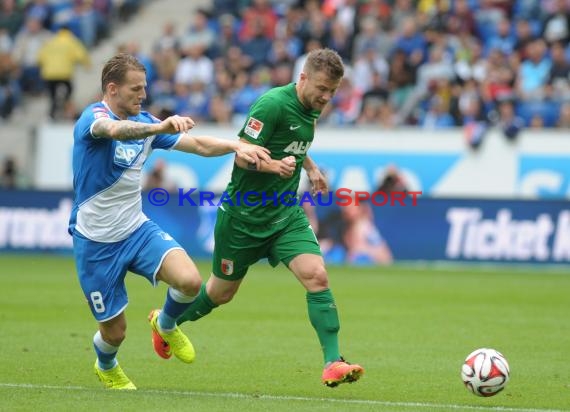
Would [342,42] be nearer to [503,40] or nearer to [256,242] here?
[503,40]

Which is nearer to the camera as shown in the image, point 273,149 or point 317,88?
point 317,88

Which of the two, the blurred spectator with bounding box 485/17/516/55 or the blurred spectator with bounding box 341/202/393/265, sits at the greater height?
the blurred spectator with bounding box 485/17/516/55

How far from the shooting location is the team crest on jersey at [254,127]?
902 centimetres

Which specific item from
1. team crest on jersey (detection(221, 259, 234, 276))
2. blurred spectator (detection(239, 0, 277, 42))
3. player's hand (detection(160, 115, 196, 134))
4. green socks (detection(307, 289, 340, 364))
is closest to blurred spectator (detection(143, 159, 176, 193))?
blurred spectator (detection(239, 0, 277, 42))

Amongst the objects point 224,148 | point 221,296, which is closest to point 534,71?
point 221,296

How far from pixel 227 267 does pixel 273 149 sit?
1119 millimetres

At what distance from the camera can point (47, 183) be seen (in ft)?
83.0

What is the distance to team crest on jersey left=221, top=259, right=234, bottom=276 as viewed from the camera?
962 cm

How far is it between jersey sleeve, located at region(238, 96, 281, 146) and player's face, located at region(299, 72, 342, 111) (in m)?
0.26

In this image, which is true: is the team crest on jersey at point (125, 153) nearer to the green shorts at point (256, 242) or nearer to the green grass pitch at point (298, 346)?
the green shorts at point (256, 242)

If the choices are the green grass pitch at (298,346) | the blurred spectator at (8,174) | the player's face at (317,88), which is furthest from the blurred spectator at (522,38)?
the player's face at (317,88)

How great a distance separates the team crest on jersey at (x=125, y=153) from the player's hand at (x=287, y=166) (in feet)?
3.68

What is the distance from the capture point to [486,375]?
8211 millimetres

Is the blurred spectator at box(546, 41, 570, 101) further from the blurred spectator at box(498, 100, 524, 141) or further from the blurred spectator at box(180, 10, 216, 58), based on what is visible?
the blurred spectator at box(180, 10, 216, 58)
